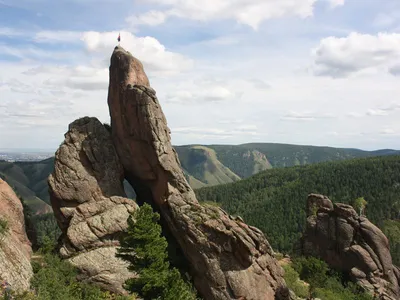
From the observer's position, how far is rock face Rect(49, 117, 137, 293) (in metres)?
44.9

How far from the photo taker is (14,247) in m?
40.3

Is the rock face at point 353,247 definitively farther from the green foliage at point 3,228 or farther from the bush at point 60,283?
the green foliage at point 3,228

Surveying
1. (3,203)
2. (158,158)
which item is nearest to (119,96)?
(158,158)

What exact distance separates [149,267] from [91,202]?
1986 centimetres

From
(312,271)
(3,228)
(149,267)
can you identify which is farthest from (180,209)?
(312,271)

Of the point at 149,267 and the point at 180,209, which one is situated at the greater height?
the point at 180,209

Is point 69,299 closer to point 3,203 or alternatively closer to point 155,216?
point 155,216

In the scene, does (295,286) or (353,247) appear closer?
(295,286)

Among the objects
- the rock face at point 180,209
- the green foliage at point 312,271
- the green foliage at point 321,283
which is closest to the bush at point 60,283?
the rock face at point 180,209

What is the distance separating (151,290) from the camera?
36.7 meters

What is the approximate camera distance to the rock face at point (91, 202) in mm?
44906

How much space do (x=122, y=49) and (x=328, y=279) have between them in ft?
208

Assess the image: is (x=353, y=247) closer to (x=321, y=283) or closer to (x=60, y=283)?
(x=321, y=283)

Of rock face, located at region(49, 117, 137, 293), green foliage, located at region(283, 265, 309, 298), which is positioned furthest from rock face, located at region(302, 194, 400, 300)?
rock face, located at region(49, 117, 137, 293)
